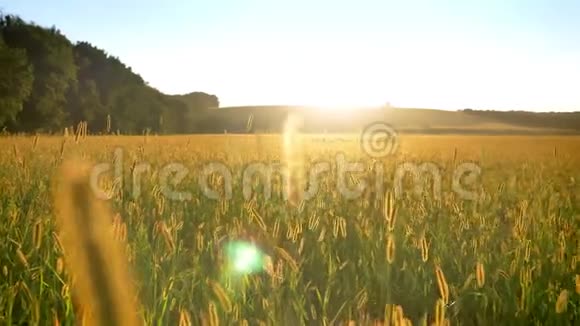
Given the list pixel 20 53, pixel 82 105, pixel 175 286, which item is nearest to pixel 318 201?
pixel 175 286

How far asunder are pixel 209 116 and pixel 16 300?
189ft

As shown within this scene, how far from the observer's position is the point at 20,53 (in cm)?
3234

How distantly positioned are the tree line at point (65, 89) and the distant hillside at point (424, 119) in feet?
32.5

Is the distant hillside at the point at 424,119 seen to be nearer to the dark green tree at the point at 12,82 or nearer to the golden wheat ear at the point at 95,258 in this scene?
the dark green tree at the point at 12,82

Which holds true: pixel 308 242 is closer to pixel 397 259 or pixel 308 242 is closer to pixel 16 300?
pixel 397 259

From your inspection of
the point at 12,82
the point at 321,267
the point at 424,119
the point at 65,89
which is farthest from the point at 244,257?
the point at 424,119

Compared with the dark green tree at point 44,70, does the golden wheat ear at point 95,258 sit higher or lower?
lower

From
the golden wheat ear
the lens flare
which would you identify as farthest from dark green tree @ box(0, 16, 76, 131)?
the golden wheat ear

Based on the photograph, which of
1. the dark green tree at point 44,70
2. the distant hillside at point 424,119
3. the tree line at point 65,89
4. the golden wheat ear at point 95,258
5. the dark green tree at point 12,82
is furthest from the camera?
the distant hillside at point 424,119

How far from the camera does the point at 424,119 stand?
6212 centimetres

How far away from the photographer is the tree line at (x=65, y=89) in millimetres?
32094

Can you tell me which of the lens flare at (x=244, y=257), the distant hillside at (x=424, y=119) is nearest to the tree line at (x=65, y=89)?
the distant hillside at (x=424, y=119)

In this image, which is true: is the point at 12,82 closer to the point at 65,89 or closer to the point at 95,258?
the point at 65,89

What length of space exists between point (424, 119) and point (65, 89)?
127 ft
